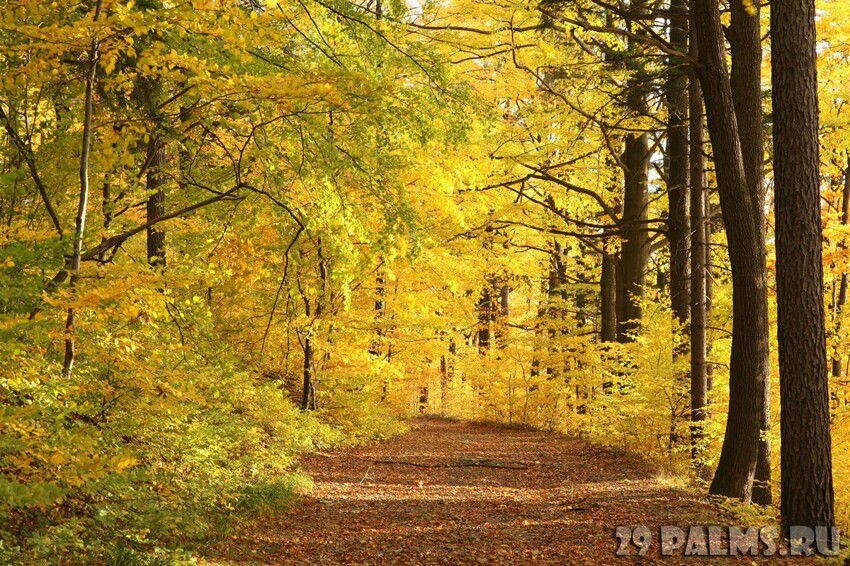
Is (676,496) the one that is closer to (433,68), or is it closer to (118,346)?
(433,68)

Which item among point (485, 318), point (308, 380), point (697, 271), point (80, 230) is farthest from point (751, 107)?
point (485, 318)

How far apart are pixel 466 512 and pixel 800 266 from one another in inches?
196

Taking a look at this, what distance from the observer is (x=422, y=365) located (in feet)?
72.6

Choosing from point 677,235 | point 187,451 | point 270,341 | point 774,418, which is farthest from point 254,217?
point 774,418

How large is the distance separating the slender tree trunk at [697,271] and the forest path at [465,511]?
1428mm

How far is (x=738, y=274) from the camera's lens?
8.28 m

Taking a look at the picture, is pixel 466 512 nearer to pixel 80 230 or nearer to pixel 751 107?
pixel 80 230

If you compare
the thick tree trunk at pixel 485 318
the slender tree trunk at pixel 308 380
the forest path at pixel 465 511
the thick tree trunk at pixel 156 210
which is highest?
the thick tree trunk at pixel 156 210

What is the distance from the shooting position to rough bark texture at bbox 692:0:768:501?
26.7 ft

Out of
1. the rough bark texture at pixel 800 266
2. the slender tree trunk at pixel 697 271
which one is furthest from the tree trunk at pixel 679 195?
the rough bark texture at pixel 800 266

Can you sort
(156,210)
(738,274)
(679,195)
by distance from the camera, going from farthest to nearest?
(679,195) → (156,210) → (738,274)

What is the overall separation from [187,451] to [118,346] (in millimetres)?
1739

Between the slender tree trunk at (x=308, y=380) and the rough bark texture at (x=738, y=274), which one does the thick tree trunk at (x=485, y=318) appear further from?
the rough bark texture at (x=738, y=274)

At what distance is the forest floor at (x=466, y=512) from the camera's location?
21.8ft
